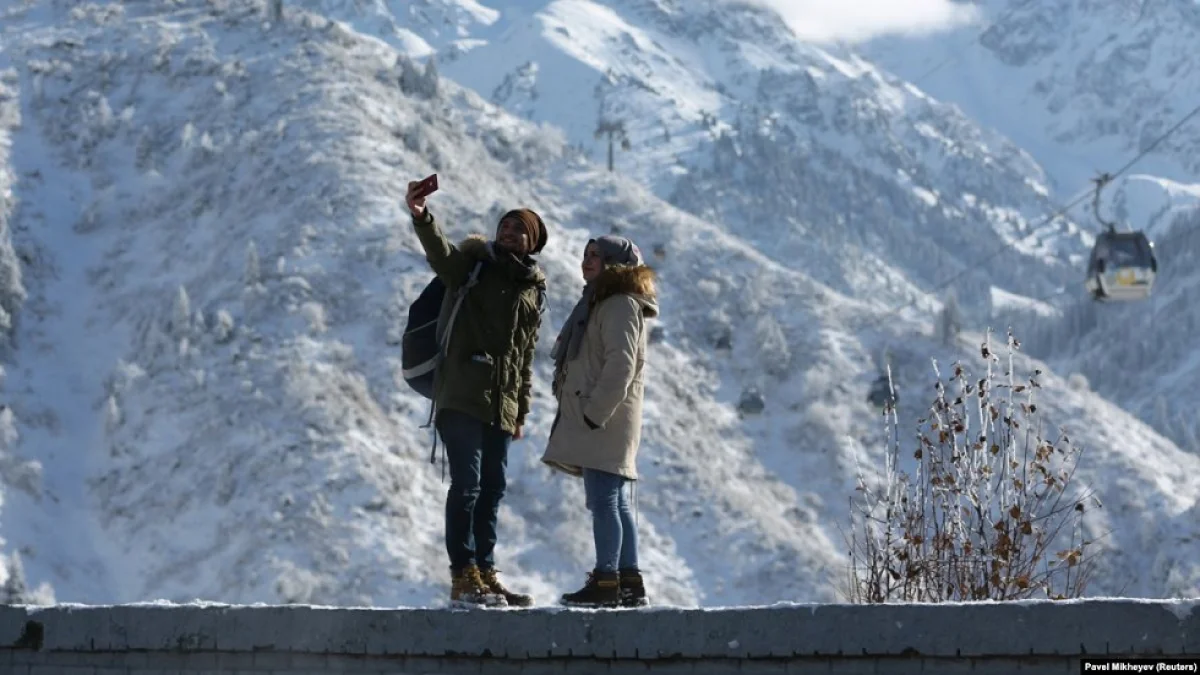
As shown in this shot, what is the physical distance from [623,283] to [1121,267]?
17.6 meters

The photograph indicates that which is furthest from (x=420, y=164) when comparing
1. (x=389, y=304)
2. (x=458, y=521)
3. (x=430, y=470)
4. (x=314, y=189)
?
(x=458, y=521)

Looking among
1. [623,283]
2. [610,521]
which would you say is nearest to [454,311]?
[623,283]

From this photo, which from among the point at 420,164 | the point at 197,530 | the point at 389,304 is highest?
the point at 420,164

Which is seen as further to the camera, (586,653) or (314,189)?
(314,189)

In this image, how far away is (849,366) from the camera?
217 ft

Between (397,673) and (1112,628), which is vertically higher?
(1112,628)

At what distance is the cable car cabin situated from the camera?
24391 millimetres

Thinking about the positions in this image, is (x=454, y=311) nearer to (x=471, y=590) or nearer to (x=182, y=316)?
(x=471, y=590)

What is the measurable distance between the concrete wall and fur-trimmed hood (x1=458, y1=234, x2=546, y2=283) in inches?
75.3

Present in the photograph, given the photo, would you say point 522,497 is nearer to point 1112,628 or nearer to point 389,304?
point 389,304

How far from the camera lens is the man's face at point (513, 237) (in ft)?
27.5

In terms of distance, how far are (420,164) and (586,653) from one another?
63.6m

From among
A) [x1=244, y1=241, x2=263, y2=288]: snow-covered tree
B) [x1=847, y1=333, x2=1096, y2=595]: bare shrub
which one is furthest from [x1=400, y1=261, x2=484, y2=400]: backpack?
[x1=244, y1=241, x2=263, y2=288]: snow-covered tree

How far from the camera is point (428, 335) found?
8414 millimetres
